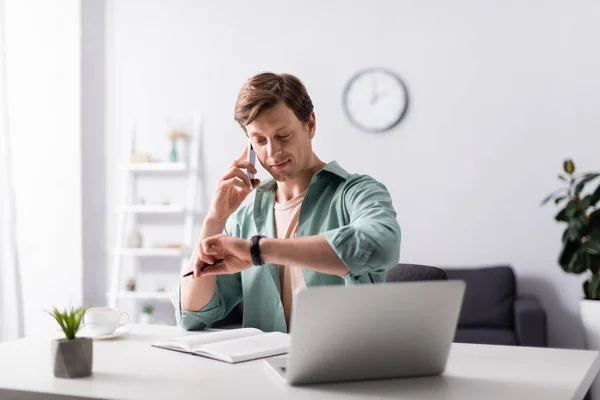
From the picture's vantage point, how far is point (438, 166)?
160 inches

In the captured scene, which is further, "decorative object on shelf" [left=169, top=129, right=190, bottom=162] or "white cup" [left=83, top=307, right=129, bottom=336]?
"decorative object on shelf" [left=169, top=129, right=190, bottom=162]

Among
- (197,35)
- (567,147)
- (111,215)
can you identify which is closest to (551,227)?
(567,147)

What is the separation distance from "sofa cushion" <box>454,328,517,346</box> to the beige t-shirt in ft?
6.28

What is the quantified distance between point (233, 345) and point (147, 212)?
3368 mm

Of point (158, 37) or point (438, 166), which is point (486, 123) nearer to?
point (438, 166)

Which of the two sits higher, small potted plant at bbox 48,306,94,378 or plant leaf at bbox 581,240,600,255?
small potted plant at bbox 48,306,94,378

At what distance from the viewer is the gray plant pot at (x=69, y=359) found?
3.65 feet

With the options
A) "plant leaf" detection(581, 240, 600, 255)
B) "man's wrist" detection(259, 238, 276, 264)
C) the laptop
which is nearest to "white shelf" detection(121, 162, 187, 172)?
"plant leaf" detection(581, 240, 600, 255)

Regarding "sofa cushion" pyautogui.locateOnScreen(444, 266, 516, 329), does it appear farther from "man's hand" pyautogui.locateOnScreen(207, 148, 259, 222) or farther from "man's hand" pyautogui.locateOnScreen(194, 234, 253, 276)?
"man's hand" pyautogui.locateOnScreen(194, 234, 253, 276)

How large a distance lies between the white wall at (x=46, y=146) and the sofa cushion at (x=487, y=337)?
8.17 feet

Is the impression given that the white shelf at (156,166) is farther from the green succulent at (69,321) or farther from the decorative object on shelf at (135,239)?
the green succulent at (69,321)

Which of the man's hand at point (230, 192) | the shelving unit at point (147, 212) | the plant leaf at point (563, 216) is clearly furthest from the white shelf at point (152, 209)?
the man's hand at point (230, 192)

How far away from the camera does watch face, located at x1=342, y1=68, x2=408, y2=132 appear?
4129mm

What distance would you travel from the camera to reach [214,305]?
1.65 m
